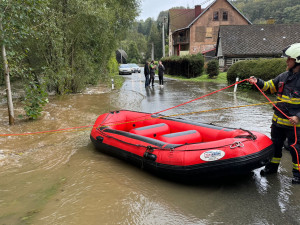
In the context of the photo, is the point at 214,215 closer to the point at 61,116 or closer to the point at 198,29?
the point at 61,116

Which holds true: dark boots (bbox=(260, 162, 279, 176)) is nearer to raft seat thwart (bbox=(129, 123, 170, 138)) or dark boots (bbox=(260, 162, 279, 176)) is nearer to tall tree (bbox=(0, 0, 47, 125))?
raft seat thwart (bbox=(129, 123, 170, 138))

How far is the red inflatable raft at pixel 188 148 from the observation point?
421 cm

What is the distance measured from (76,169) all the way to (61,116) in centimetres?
479

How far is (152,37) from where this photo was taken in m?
83.6

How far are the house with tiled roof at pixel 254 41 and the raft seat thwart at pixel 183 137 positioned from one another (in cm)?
2379

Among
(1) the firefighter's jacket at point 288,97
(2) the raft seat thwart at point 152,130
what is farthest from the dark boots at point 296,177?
(2) the raft seat thwart at point 152,130

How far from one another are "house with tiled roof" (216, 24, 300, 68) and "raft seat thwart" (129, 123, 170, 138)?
23383mm

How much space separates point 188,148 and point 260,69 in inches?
446

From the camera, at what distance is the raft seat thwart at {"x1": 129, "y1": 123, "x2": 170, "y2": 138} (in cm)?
573

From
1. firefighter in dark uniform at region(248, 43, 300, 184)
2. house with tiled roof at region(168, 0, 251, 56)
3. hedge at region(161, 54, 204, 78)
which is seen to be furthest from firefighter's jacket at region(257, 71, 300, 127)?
house with tiled roof at region(168, 0, 251, 56)

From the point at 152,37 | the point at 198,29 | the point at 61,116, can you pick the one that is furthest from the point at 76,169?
the point at 152,37

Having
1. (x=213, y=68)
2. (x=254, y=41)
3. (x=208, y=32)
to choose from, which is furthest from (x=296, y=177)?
(x=208, y=32)

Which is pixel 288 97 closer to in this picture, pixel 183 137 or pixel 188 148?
pixel 188 148

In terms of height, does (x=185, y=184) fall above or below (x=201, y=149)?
below
